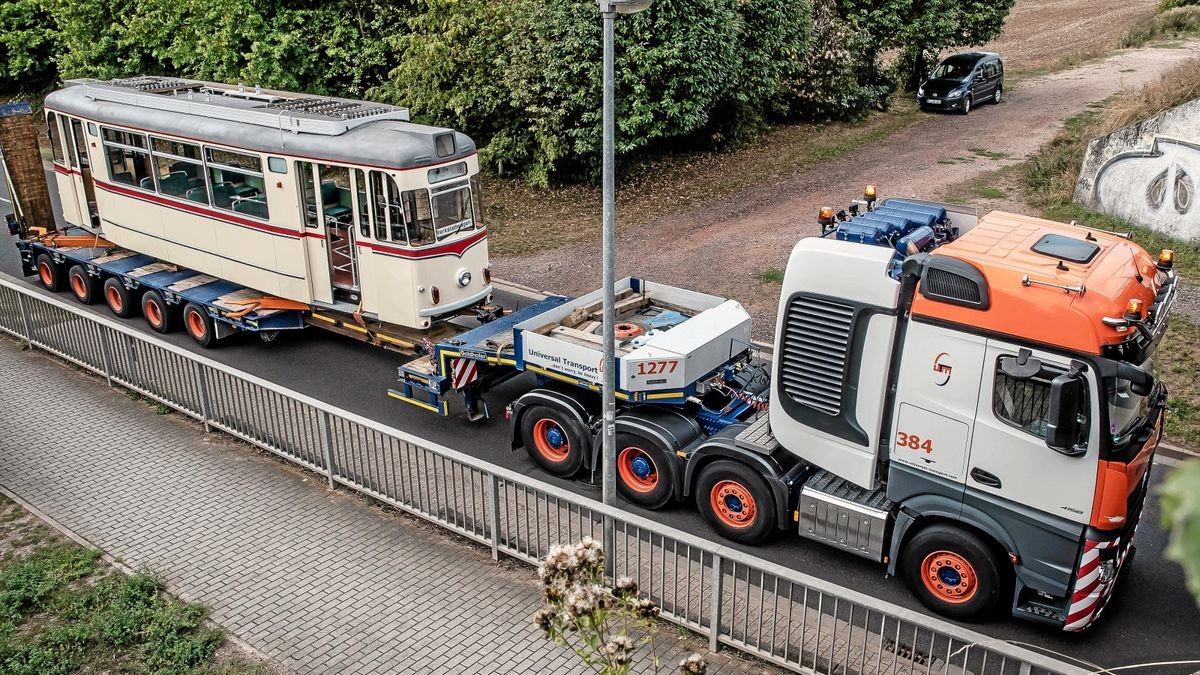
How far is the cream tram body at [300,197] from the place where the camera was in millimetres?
12914

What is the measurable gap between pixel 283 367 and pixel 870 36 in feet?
66.7

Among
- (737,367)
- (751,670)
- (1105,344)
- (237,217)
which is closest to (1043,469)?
(1105,344)

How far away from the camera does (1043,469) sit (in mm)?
7738

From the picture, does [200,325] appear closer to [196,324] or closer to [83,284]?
[196,324]

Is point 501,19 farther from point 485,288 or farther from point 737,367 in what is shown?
point 737,367

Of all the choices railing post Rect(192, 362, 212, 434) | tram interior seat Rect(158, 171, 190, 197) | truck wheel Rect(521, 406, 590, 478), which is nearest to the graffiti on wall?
truck wheel Rect(521, 406, 590, 478)

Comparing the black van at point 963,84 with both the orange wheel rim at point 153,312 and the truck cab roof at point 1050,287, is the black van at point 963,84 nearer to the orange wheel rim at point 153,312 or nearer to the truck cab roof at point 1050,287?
the truck cab roof at point 1050,287

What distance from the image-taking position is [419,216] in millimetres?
12852

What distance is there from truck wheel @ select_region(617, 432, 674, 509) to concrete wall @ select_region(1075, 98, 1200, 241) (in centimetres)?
1221

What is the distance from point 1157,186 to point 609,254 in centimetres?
1364

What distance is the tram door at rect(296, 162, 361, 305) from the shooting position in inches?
530

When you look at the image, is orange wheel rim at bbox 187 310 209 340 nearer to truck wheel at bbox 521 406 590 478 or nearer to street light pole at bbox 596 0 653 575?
truck wheel at bbox 521 406 590 478

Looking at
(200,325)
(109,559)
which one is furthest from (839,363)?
(200,325)

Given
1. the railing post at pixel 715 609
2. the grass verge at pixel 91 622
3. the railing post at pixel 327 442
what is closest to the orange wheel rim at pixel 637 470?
the railing post at pixel 715 609
